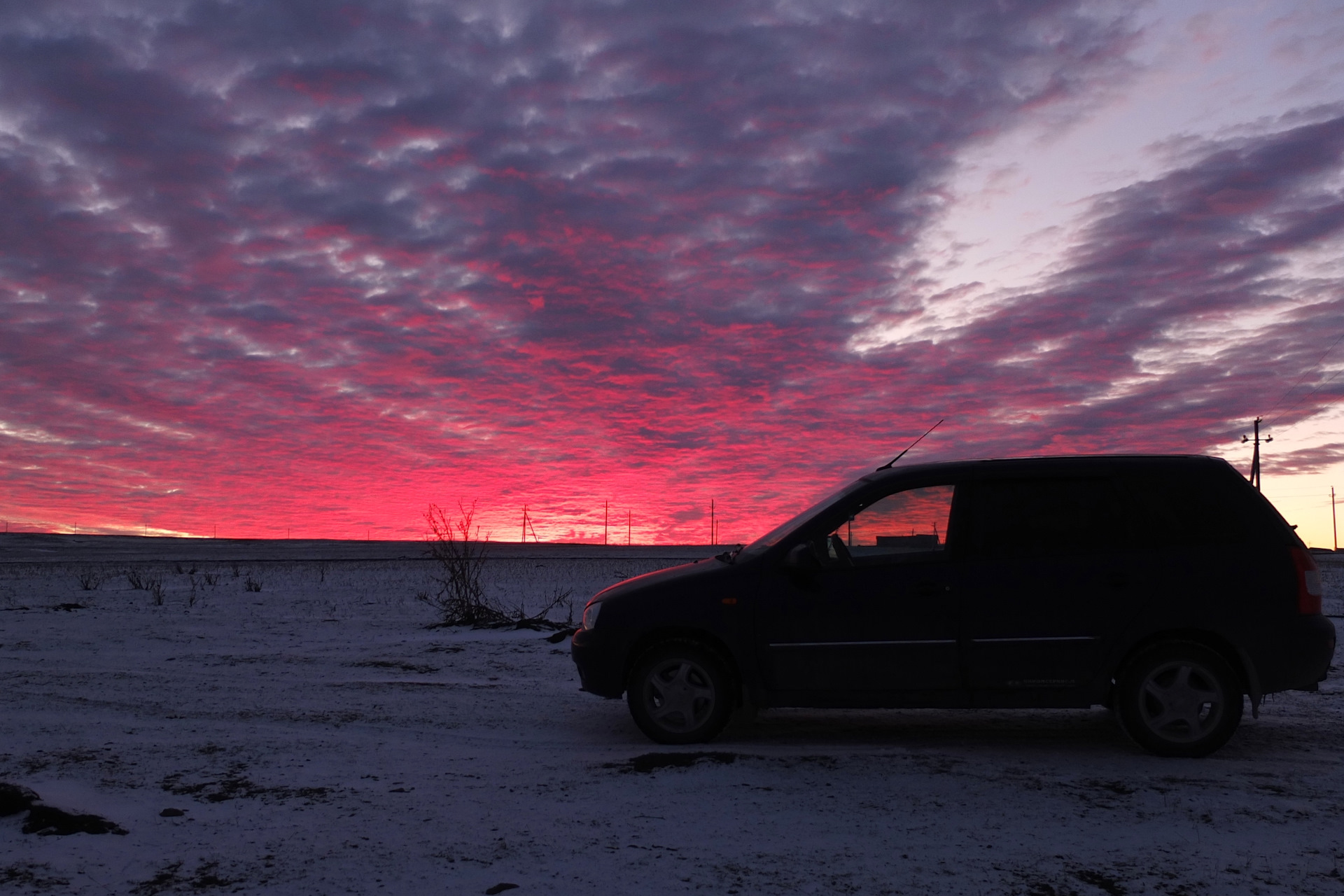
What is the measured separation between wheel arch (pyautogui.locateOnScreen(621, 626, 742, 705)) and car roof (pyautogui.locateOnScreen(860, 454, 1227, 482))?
1652mm

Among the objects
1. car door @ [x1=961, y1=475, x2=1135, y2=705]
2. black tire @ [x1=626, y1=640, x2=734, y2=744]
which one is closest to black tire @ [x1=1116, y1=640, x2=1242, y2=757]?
car door @ [x1=961, y1=475, x2=1135, y2=705]

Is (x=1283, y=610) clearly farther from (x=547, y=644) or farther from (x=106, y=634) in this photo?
(x=106, y=634)

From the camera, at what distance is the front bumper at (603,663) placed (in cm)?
663

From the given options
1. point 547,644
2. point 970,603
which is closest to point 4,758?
point 970,603

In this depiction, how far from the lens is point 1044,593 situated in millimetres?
6270

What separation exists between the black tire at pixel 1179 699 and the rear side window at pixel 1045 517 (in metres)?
0.81

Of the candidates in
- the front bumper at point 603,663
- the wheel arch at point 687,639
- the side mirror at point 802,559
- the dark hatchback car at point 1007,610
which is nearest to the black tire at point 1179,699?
the dark hatchback car at point 1007,610

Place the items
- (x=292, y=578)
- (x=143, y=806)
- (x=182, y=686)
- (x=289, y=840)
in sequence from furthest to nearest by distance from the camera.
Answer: (x=292, y=578) → (x=182, y=686) → (x=143, y=806) → (x=289, y=840)

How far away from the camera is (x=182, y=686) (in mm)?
8797

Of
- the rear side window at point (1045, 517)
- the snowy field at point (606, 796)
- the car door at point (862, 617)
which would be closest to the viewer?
the snowy field at point (606, 796)

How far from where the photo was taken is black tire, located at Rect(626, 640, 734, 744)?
21.1 ft

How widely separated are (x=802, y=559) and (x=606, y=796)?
82.0 inches

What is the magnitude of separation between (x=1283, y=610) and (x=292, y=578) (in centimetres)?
2961

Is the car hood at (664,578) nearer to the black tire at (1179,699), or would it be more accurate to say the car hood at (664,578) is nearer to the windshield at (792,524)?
the windshield at (792,524)
